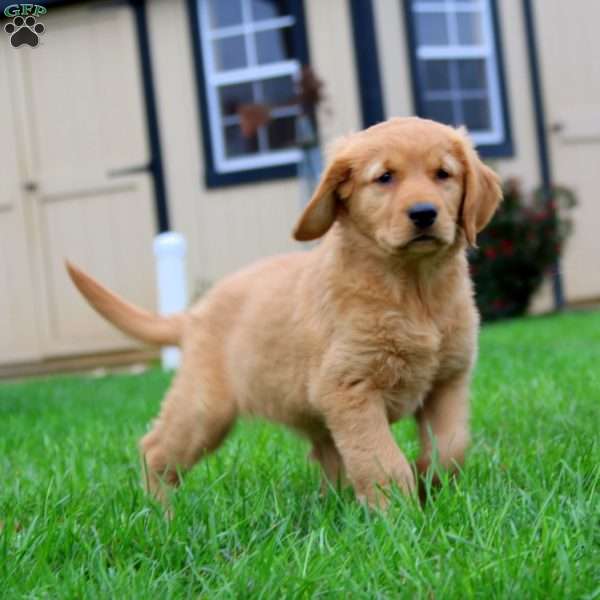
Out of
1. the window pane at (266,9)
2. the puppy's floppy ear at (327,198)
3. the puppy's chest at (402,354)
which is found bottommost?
the puppy's chest at (402,354)

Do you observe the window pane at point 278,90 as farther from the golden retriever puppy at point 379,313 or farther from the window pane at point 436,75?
the golden retriever puppy at point 379,313

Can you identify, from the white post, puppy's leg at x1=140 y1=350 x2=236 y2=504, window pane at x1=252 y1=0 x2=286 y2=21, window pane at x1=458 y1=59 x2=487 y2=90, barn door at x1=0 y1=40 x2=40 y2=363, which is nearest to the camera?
puppy's leg at x1=140 y1=350 x2=236 y2=504

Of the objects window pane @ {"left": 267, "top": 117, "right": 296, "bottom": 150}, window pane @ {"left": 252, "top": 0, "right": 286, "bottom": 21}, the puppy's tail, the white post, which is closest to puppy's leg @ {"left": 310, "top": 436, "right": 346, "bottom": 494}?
the puppy's tail

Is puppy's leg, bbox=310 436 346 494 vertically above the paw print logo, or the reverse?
the paw print logo

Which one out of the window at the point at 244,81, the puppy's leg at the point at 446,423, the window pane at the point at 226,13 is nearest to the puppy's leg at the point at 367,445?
the puppy's leg at the point at 446,423

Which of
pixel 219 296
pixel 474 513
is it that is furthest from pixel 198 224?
pixel 474 513

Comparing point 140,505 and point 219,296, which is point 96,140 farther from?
point 140,505

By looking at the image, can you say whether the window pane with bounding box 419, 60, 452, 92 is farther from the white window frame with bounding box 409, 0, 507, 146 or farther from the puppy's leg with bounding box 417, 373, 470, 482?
the puppy's leg with bounding box 417, 373, 470, 482

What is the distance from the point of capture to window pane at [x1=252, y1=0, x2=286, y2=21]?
9812mm

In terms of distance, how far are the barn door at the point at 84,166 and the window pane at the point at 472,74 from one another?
309cm

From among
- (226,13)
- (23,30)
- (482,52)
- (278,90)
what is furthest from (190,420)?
(482,52)

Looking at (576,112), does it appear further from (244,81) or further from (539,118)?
(244,81)

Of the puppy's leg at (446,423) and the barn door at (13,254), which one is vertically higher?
the barn door at (13,254)

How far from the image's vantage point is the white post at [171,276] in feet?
28.5
